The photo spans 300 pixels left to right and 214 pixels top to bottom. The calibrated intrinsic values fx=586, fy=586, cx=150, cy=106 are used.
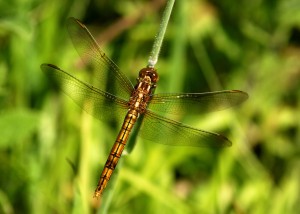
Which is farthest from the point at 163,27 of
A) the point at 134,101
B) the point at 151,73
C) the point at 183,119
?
the point at 183,119

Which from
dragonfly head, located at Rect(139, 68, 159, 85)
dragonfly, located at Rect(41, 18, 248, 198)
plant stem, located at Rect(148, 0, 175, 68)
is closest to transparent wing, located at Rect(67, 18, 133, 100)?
dragonfly, located at Rect(41, 18, 248, 198)

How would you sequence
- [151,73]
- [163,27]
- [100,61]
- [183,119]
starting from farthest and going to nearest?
[183,119] < [100,61] < [151,73] < [163,27]

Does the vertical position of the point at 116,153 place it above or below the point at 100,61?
below

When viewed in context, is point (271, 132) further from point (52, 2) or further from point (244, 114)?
point (52, 2)

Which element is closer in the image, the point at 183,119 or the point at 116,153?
the point at 116,153

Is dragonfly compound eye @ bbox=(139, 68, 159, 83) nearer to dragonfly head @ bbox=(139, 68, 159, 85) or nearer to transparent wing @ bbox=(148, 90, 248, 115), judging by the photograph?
dragonfly head @ bbox=(139, 68, 159, 85)

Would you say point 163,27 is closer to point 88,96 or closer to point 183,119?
point 88,96

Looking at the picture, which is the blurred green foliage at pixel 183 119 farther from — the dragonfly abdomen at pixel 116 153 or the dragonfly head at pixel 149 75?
the dragonfly head at pixel 149 75

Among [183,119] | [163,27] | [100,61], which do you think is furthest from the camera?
[183,119]
